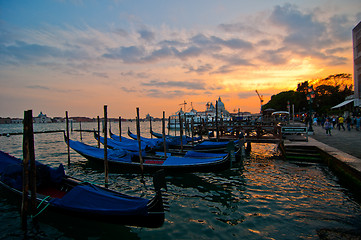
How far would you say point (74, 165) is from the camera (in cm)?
1228

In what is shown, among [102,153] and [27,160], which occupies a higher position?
[27,160]

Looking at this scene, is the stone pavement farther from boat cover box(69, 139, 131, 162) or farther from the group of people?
boat cover box(69, 139, 131, 162)

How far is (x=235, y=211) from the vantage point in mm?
5719

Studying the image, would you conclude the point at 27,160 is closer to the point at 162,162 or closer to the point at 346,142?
the point at 162,162

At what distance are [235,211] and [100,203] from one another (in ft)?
11.4

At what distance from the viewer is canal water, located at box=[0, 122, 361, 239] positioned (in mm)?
4715

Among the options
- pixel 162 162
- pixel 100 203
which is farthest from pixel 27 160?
pixel 162 162

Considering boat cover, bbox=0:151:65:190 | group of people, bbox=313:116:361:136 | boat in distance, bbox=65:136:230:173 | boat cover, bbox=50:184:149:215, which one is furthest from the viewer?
group of people, bbox=313:116:361:136

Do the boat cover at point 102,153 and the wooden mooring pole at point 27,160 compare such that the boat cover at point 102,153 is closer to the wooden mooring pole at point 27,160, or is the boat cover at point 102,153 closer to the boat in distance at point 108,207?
the boat in distance at point 108,207

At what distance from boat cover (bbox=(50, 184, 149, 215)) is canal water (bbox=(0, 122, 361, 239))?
2.40 ft

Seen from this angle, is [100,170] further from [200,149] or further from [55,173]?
[200,149]

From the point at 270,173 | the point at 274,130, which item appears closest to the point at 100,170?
the point at 270,173

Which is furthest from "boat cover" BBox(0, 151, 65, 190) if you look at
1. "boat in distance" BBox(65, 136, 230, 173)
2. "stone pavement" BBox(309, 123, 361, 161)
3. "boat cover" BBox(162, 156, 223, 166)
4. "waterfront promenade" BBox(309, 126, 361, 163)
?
"stone pavement" BBox(309, 123, 361, 161)

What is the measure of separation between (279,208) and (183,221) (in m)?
2.65
